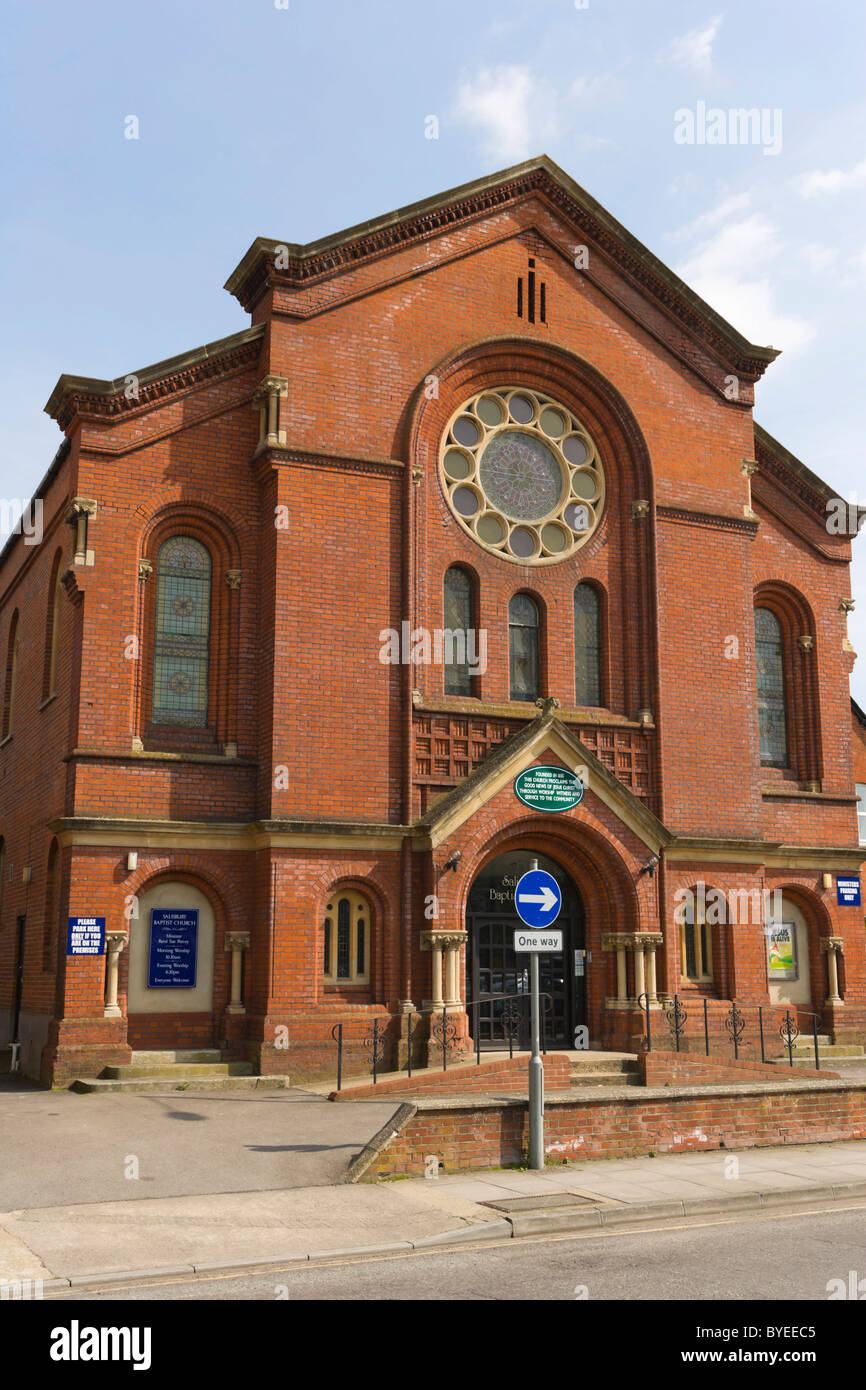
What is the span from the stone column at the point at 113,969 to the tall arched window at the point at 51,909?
1.79 metres

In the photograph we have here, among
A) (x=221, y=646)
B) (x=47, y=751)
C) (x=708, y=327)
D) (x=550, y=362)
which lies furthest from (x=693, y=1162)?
(x=708, y=327)

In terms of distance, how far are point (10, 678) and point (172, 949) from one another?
9.39 metres

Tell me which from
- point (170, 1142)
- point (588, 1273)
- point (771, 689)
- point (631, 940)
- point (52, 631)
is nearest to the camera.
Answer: point (588, 1273)

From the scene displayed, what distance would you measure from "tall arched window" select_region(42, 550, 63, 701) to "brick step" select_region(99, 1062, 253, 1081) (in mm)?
7073

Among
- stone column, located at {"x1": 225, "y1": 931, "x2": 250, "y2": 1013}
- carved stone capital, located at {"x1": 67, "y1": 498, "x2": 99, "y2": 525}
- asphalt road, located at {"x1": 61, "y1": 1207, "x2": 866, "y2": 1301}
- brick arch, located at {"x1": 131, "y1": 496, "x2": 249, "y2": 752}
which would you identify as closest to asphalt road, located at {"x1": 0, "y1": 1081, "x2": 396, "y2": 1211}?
stone column, located at {"x1": 225, "y1": 931, "x2": 250, "y2": 1013}

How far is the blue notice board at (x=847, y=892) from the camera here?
24.8 meters

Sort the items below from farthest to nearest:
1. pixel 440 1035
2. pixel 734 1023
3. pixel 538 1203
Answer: pixel 734 1023 < pixel 440 1035 < pixel 538 1203

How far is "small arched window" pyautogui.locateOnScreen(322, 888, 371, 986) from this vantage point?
790 inches

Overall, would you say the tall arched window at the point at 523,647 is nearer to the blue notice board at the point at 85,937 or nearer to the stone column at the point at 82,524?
the stone column at the point at 82,524

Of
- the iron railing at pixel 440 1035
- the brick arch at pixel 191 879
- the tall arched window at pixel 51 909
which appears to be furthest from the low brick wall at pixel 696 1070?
the tall arched window at pixel 51 909

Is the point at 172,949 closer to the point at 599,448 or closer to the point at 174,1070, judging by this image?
the point at 174,1070

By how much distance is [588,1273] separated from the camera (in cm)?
877

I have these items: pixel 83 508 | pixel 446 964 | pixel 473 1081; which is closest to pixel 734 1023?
pixel 446 964
